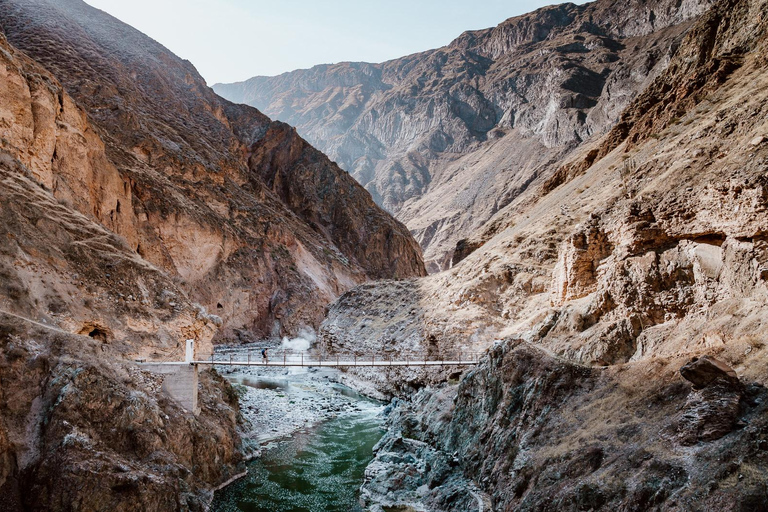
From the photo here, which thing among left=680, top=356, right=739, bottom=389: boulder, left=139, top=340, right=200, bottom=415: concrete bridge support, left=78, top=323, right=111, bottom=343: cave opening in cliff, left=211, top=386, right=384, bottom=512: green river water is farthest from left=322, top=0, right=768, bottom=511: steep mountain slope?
left=78, top=323, right=111, bottom=343: cave opening in cliff

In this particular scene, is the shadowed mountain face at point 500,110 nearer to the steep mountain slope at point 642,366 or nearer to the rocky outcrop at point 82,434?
the steep mountain slope at point 642,366

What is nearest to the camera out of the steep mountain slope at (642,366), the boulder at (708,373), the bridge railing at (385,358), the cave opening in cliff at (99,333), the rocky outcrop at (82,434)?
the steep mountain slope at (642,366)

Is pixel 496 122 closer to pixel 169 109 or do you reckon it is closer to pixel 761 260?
pixel 169 109

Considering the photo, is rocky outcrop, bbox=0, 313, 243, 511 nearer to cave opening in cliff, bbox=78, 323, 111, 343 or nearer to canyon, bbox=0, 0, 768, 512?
canyon, bbox=0, 0, 768, 512

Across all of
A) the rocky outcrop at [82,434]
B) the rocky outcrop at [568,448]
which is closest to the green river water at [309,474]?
the rocky outcrop at [568,448]

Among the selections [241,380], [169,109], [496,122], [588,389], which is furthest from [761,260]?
[496,122]

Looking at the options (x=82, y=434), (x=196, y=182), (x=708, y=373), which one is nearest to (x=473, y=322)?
(x=708, y=373)
